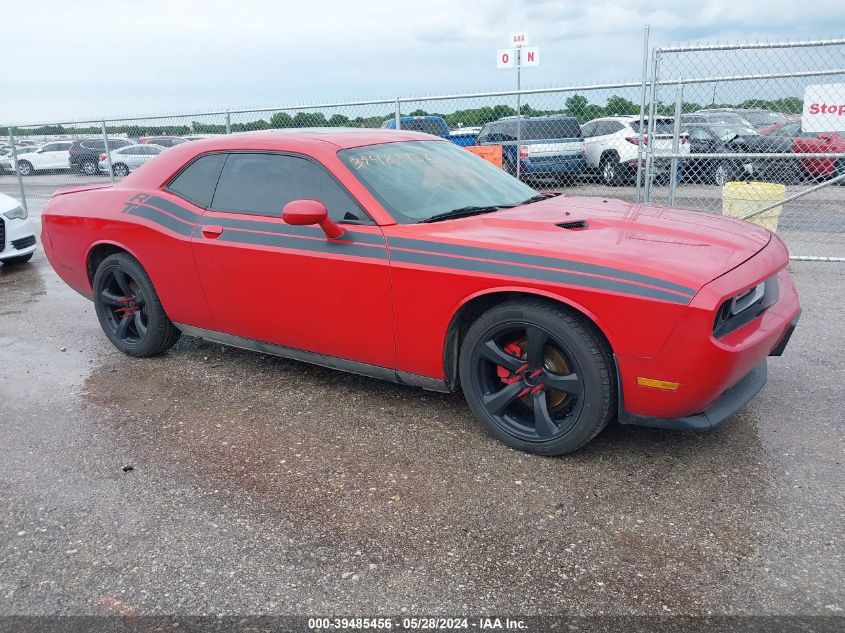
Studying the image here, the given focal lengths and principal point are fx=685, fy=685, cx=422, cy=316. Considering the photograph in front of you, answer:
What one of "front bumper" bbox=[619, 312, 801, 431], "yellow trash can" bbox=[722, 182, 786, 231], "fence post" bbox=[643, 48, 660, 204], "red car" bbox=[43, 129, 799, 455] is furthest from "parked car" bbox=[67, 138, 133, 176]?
"front bumper" bbox=[619, 312, 801, 431]

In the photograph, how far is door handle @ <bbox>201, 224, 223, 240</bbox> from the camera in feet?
13.1

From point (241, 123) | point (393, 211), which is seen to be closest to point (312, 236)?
point (393, 211)

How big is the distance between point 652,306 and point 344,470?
5.12ft

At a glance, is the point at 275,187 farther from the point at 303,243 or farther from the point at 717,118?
the point at 717,118

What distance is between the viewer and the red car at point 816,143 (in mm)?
7219

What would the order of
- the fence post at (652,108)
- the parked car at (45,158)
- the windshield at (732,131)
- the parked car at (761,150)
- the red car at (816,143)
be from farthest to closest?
the parked car at (45,158), the windshield at (732,131), the parked car at (761,150), the red car at (816,143), the fence post at (652,108)

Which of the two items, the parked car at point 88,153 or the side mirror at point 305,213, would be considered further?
the parked car at point 88,153

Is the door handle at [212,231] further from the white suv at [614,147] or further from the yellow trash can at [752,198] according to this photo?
the white suv at [614,147]

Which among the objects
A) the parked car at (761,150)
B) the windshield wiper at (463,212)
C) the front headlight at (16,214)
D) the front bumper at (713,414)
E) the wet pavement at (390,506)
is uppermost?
the windshield wiper at (463,212)

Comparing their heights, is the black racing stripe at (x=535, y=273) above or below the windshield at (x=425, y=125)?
below

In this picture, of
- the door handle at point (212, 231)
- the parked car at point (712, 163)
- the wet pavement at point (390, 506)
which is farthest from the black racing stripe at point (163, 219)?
the parked car at point (712, 163)

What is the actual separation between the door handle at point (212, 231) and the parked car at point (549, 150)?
279 inches

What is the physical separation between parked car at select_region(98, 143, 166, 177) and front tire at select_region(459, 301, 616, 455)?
471 inches

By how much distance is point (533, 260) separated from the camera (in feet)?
9.89
